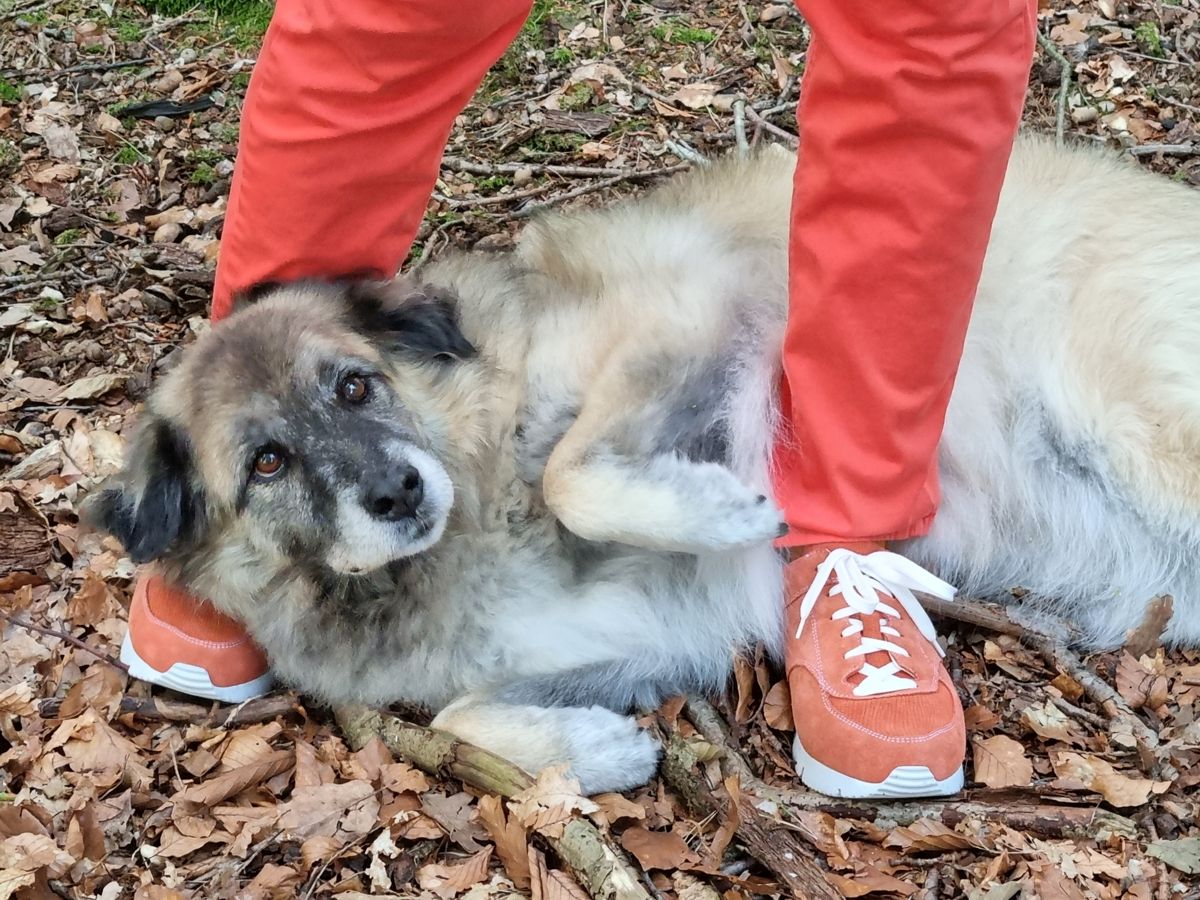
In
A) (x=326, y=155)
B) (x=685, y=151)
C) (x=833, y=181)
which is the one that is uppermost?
(x=833, y=181)

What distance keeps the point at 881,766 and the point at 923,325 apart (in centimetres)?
107

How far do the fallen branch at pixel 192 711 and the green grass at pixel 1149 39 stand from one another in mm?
5076

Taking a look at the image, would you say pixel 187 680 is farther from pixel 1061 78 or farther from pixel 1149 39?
pixel 1149 39

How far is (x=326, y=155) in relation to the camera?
2.77 meters

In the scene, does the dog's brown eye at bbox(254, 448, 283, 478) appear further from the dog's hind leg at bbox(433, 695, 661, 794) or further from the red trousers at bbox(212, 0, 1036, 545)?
the dog's hind leg at bbox(433, 695, 661, 794)

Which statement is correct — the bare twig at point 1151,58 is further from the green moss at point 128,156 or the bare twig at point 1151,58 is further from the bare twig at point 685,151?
the green moss at point 128,156

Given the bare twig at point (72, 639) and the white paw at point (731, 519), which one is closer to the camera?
the white paw at point (731, 519)

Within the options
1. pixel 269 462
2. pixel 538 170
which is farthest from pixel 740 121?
pixel 269 462

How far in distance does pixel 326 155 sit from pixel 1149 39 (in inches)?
178

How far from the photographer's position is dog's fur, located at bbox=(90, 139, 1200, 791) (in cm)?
284

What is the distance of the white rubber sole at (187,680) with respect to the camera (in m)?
3.05

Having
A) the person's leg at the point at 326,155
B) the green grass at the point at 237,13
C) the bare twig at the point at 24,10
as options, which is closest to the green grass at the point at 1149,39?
the person's leg at the point at 326,155

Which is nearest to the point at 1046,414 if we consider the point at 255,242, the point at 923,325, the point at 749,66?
the point at 923,325

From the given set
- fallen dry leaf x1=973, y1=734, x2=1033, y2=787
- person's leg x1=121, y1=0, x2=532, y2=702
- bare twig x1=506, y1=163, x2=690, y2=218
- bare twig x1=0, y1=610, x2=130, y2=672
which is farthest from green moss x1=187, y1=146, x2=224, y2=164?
fallen dry leaf x1=973, y1=734, x2=1033, y2=787
